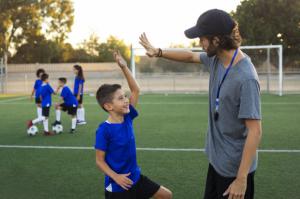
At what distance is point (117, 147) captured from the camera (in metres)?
3.39

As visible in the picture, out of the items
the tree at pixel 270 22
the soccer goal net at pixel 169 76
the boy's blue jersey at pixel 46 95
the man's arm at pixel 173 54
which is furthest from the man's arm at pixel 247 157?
the tree at pixel 270 22

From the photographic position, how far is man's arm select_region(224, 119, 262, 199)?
2.46 meters

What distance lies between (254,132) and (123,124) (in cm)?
133

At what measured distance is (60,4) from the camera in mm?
54812

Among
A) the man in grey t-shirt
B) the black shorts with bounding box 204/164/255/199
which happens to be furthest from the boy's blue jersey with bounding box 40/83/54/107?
the man in grey t-shirt

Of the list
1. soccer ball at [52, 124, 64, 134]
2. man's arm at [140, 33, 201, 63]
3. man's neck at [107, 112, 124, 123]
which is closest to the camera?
man's arm at [140, 33, 201, 63]

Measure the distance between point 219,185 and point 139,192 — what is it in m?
0.96

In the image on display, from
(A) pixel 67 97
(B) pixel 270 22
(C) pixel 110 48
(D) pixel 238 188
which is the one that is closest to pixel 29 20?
(C) pixel 110 48

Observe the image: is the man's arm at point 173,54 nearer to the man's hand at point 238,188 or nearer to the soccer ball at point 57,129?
the man's hand at point 238,188

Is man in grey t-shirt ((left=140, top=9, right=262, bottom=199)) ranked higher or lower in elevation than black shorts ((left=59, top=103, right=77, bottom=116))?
higher

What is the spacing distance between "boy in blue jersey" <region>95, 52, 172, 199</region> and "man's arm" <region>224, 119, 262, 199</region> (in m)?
1.09

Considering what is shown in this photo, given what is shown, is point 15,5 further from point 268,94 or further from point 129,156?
point 129,156

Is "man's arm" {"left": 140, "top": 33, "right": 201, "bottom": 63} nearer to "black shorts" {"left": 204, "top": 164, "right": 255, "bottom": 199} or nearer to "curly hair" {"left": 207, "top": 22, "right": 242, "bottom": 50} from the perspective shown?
"curly hair" {"left": 207, "top": 22, "right": 242, "bottom": 50}

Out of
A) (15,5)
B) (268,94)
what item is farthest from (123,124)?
(15,5)
